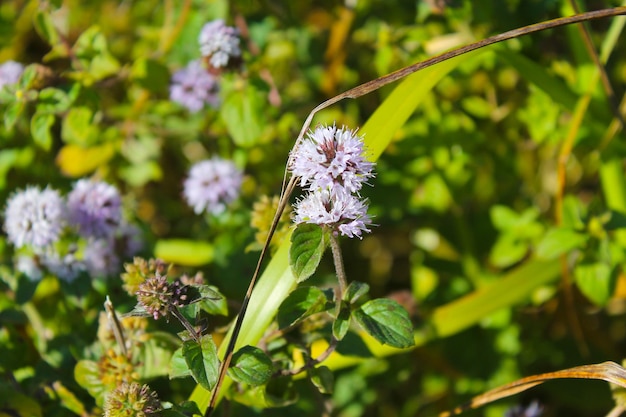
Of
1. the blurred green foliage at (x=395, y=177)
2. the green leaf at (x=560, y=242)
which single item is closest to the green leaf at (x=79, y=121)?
the blurred green foliage at (x=395, y=177)

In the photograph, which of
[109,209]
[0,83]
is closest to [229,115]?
[109,209]

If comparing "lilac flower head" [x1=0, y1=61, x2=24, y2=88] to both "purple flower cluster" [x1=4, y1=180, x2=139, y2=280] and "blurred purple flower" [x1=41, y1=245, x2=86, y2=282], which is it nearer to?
"purple flower cluster" [x1=4, y1=180, x2=139, y2=280]

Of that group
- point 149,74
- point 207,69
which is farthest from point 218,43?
point 149,74

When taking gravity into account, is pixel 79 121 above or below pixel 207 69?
below

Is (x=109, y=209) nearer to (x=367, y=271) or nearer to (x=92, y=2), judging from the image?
(x=367, y=271)

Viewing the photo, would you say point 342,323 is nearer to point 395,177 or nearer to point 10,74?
point 395,177

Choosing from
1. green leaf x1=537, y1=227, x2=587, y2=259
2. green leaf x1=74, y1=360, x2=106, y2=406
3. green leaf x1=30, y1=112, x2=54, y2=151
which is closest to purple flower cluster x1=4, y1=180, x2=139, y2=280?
green leaf x1=30, y1=112, x2=54, y2=151
